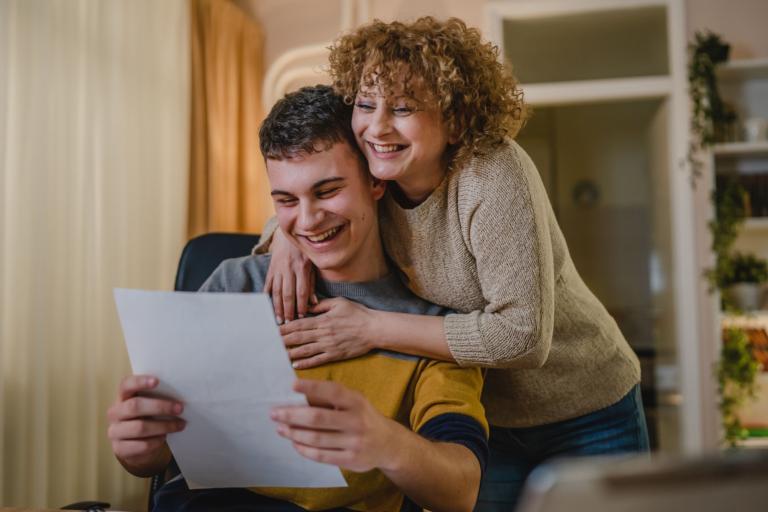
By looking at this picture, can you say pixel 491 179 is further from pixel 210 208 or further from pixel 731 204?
pixel 731 204

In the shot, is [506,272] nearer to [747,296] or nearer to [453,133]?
[453,133]

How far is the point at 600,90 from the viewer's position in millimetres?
3516

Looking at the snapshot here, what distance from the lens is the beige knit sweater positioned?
114cm

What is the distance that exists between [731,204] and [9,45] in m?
3.02

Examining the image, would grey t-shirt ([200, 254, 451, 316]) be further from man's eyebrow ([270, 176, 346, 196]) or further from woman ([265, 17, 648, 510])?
man's eyebrow ([270, 176, 346, 196])

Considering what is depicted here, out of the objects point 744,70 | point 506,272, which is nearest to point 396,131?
point 506,272

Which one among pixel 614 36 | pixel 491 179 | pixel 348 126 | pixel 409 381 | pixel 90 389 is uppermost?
pixel 614 36

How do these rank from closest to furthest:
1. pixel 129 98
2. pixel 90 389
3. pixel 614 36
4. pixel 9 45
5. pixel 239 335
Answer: pixel 239 335, pixel 9 45, pixel 90 389, pixel 129 98, pixel 614 36

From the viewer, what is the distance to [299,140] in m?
1.19

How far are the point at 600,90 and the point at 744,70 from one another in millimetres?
677

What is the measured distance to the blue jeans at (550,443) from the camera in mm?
1481

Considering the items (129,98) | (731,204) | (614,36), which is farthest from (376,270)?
(614,36)

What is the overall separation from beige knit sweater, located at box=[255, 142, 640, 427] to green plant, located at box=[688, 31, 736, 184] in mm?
2219

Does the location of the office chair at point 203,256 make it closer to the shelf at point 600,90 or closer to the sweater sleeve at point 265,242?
the sweater sleeve at point 265,242
